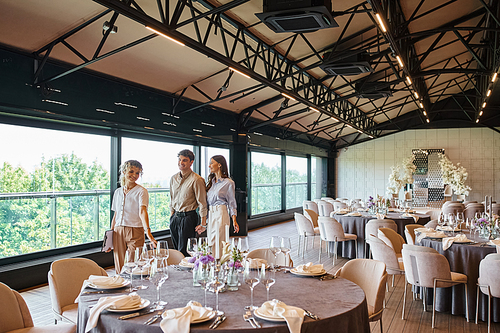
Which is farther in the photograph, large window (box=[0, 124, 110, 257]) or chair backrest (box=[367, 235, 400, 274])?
large window (box=[0, 124, 110, 257])

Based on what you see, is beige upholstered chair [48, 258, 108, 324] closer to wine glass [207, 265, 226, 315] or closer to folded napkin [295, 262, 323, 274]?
wine glass [207, 265, 226, 315]

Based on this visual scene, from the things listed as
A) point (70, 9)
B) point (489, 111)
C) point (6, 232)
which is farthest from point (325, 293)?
point (489, 111)

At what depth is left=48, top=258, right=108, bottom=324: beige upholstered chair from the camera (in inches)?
114

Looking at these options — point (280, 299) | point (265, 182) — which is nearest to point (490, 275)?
point (280, 299)

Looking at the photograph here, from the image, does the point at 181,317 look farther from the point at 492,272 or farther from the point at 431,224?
the point at 431,224

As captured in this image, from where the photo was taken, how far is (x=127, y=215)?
398cm

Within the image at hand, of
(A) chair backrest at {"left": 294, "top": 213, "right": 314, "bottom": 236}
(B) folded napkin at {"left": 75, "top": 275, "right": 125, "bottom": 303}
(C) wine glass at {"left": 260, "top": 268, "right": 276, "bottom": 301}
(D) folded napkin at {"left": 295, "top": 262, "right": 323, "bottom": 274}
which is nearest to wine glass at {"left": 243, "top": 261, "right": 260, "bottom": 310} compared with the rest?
(C) wine glass at {"left": 260, "top": 268, "right": 276, "bottom": 301}

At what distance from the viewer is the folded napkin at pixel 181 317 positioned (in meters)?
1.93

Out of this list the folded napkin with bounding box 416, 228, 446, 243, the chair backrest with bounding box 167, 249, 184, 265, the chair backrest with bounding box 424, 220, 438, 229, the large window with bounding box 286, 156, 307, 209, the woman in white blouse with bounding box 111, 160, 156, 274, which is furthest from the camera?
the large window with bounding box 286, 156, 307, 209

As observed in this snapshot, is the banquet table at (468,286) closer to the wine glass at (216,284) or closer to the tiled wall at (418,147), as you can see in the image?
the wine glass at (216,284)

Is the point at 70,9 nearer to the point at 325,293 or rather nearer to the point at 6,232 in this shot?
the point at 6,232

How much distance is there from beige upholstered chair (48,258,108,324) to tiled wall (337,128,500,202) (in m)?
16.2

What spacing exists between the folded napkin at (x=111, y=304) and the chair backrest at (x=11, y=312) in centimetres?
74

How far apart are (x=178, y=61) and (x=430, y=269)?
16.4 feet
